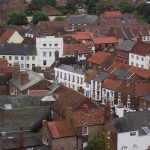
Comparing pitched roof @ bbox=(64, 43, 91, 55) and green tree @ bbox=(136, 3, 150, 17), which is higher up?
pitched roof @ bbox=(64, 43, 91, 55)

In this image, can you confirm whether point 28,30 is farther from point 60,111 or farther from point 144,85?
point 60,111

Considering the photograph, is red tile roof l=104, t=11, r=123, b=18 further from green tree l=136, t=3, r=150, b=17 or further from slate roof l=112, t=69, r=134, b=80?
slate roof l=112, t=69, r=134, b=80

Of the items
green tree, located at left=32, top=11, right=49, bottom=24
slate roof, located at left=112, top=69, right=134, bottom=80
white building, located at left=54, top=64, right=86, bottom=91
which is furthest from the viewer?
green tree, located at left=32, top=11, right=49, bottom=24

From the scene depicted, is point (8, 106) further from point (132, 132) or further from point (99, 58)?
point (99, 58)

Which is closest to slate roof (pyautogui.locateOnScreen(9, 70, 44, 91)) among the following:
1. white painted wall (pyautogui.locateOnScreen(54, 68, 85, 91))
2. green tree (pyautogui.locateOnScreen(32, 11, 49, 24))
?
white painted wall (pyautogui.locateOnScreen(54, 68, 85, 91))

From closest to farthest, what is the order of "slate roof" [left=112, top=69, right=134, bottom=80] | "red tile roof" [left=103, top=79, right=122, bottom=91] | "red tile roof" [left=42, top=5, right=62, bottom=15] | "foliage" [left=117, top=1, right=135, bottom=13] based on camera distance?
"red tile roof" [left=103, top=79, right=122, bottom=91] < "slate roof" [left=112, top=69, right=134, bottom=80] < "red tile roof" [left=42, top=5, right=62, bottom=15] < "foliage" [left=117, top=1, right=135, bottom=13]

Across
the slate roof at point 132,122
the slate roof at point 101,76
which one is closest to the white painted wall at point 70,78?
the slate roof at point 101,76
